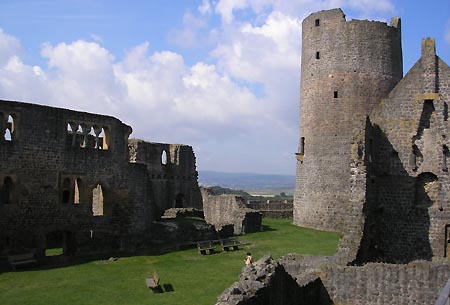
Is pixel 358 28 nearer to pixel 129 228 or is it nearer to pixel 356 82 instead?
pixel 356 82

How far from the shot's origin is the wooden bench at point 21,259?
67.6 ft

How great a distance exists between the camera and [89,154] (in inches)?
965

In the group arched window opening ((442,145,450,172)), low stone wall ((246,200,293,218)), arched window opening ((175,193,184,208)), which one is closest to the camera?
arched window opening ((442,145,450,172))

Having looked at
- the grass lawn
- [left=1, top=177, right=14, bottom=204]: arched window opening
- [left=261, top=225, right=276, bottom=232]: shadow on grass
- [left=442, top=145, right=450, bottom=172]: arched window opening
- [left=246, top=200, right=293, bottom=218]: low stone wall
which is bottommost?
the grass lawn

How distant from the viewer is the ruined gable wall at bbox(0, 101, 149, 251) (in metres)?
21.8

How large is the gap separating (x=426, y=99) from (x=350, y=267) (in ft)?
28.3

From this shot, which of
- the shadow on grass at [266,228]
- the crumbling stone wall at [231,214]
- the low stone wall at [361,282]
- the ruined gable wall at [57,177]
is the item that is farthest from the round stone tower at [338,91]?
the low stone wall at [361,282]

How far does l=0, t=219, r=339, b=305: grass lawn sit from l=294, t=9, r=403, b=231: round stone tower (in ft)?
20.5

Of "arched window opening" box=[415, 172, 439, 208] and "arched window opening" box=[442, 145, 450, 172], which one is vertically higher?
"arched window opening" box=[442, 145, 450, 172]

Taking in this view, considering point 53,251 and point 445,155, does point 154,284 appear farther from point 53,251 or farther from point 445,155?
point 445,155

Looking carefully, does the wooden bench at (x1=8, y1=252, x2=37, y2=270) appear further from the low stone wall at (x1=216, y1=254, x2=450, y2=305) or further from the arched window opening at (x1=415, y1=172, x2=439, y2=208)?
the arched window opening at (x1=415, y1=172, x2=439, y2=208)

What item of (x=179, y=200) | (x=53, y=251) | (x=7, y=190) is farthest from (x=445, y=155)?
(x=179, y=200)

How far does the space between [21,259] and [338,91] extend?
20351 millimetres

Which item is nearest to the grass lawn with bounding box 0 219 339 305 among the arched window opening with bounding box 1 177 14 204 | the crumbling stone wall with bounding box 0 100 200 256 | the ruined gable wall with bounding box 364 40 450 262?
the crumbling stone wall with bounding box 0 100 200 256
